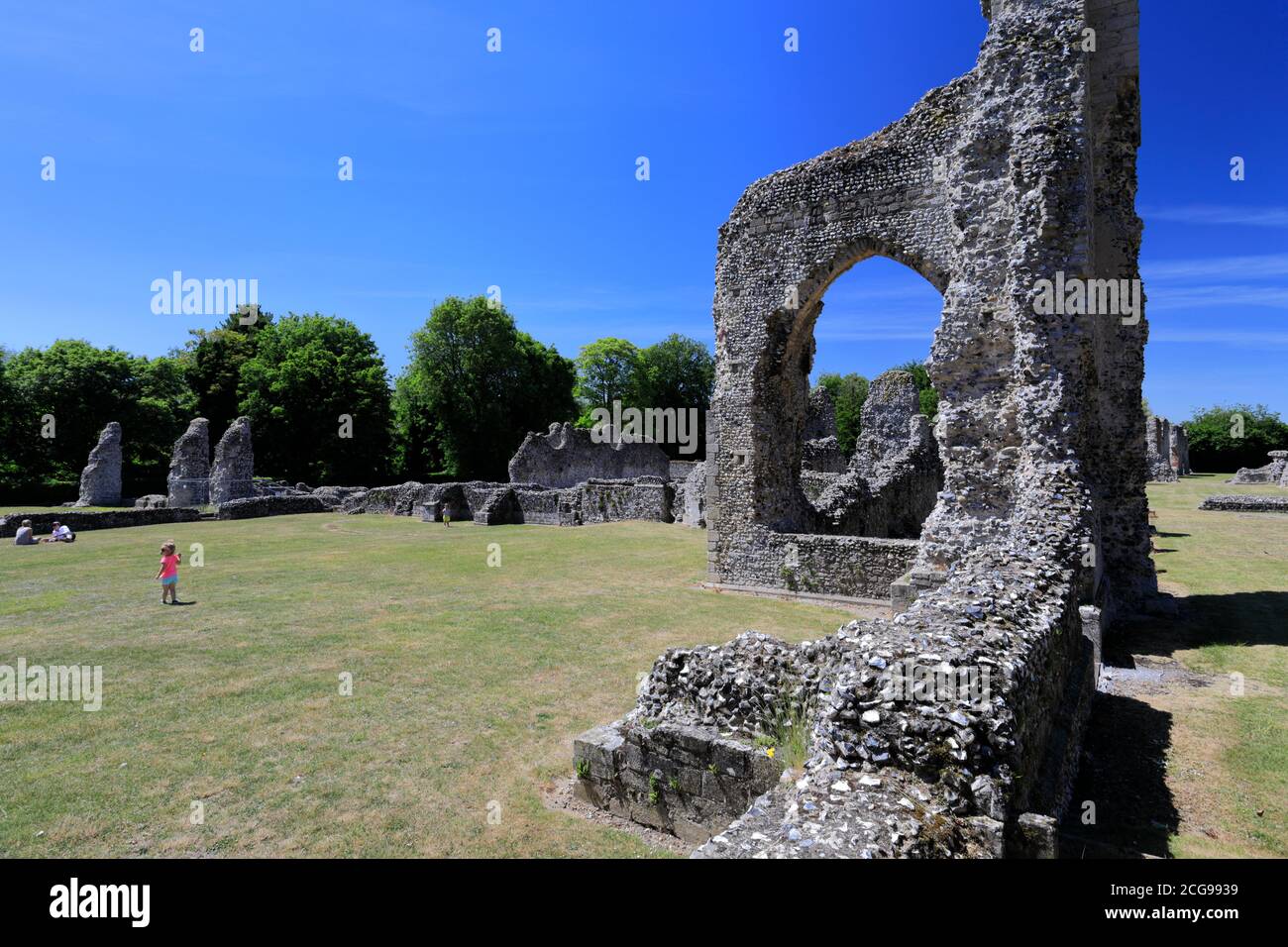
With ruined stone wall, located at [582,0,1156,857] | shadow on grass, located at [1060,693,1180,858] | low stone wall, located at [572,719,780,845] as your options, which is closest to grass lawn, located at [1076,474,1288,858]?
shadow on grass, located at [1060,693,1180,858]

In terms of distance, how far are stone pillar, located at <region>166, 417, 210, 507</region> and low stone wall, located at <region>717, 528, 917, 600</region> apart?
31.4 meters

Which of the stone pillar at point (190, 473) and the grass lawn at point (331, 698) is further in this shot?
the stone pillar at point (190, 473)

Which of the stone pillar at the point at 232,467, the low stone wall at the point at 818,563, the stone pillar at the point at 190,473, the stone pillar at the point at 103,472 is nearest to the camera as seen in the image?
the low stone wall at the point at 818,563

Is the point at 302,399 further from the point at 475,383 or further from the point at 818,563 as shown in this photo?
the point at 818,563

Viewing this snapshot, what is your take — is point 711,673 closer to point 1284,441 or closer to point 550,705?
point 550,705

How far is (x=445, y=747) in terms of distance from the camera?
6086mm

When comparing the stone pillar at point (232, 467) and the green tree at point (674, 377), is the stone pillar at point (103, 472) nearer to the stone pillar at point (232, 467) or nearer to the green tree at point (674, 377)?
the stone pillar at point (232, 467)

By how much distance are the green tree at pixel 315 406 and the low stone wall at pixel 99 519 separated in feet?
49.7

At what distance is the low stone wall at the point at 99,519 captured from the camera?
23.6 m

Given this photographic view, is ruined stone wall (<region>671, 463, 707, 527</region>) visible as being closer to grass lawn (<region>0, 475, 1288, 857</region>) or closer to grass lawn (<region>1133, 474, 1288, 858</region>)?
grass lawn (<region>0, 475, 1288, 857</region>)

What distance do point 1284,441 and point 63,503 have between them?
3378 inches

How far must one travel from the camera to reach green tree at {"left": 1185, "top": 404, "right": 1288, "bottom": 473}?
56.5 meters

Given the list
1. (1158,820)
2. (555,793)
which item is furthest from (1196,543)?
(555,793)

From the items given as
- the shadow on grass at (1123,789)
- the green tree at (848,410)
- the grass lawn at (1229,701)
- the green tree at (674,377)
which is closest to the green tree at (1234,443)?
the green tree at (848,410)
